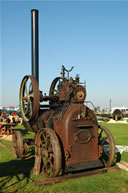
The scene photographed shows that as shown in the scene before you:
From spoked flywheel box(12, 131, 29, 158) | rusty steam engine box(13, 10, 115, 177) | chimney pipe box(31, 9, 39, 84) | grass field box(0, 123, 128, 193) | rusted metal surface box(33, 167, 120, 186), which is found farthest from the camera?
chimney pipe box(31, 9, 39, 84)

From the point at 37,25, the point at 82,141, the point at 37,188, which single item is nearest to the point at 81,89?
the point at 82,141

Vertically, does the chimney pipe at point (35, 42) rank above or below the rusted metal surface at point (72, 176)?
above

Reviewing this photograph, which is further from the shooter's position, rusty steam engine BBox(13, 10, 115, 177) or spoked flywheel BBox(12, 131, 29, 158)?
spoked flywheel BBox(12, 131, 29, 158)

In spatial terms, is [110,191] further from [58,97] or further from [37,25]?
[37,25]

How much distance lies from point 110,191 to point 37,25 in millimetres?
10937

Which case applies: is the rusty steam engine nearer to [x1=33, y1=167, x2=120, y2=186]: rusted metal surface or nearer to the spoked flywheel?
[x1=33, y1=167, x2=120, y2=186]: rusted metal surface

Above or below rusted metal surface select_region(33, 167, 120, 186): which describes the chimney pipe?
above

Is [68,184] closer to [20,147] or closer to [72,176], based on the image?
[72,176]

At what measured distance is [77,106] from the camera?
5.77 metres

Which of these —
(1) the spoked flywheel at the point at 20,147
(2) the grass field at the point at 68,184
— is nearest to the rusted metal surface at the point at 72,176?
(2) the grass field at the point at 68,184

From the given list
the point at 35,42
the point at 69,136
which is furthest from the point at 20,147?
the point at 35,42

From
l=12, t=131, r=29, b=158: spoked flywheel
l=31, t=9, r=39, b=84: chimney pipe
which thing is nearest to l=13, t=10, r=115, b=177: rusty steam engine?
l=12, t=131, r=29, b=158: spoked flywheel

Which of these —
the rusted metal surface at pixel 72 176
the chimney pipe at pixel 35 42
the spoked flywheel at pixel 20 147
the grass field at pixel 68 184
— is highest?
the chimney pipe at pixel 35 42

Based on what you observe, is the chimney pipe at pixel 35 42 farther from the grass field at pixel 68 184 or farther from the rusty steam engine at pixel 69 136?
the grass field at pixel 68 184
